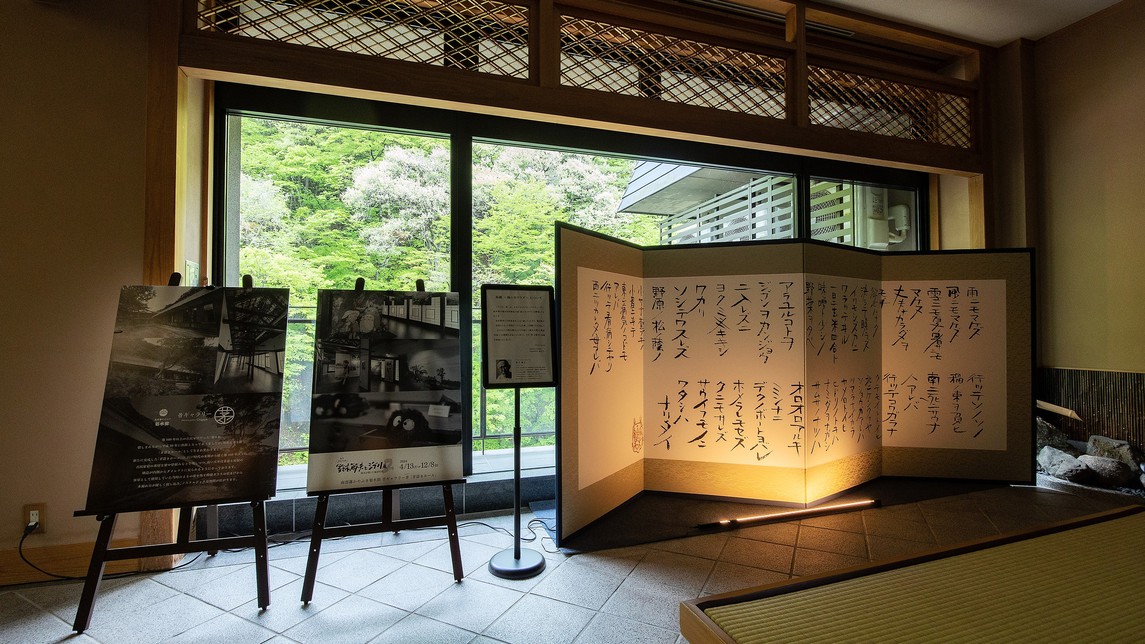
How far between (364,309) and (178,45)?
1616mm

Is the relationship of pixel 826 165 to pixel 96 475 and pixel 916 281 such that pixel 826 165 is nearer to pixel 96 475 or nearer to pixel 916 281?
pixel 916 281

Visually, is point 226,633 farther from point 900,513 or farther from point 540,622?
point 900,513

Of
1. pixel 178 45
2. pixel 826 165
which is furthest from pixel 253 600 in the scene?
pixel 826 165

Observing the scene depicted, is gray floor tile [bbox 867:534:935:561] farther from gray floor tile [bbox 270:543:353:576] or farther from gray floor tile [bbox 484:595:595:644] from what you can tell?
gray floor tile [bbox 270:543:353:576]

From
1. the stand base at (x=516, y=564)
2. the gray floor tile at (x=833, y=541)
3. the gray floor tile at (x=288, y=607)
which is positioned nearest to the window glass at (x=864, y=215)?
the gray floor tile at (x=833, y=541)

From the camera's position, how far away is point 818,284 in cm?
328

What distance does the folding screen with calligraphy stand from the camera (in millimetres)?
3039

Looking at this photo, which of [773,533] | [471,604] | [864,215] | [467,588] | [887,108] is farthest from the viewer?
[864,215]

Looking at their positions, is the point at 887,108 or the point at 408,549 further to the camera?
the point at 887,108

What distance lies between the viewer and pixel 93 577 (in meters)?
2.01

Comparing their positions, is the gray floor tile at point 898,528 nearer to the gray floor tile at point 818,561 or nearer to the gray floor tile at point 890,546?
the gray floor tile at point 890,546

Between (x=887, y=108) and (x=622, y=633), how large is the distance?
4190 millimetres

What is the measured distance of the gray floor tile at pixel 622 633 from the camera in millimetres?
1888

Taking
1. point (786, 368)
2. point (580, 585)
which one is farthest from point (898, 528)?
point (580, 585)
